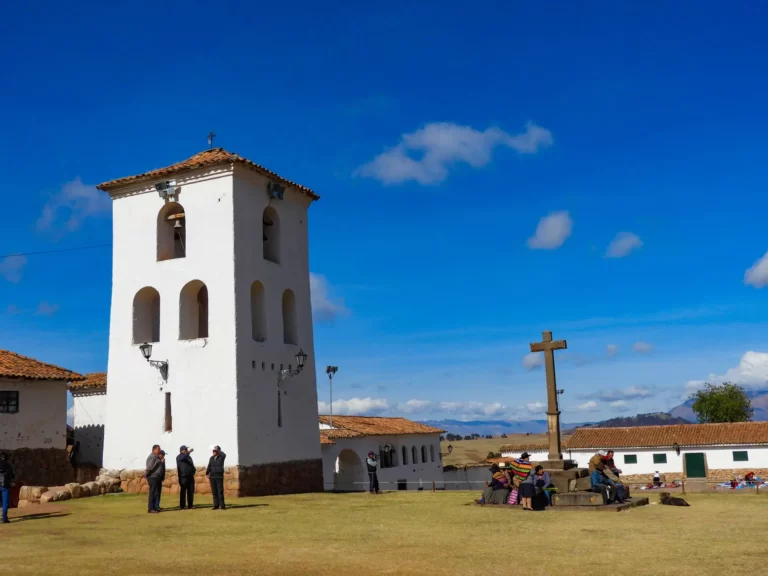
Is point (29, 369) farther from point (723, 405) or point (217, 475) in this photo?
point (723, 405)

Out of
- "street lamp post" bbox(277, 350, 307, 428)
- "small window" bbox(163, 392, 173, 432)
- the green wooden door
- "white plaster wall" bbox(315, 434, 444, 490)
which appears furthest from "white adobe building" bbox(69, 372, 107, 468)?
the green wooden door

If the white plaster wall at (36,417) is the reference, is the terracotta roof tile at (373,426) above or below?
below

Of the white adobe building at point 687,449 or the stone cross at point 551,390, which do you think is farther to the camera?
the white adobe building at point 687,449

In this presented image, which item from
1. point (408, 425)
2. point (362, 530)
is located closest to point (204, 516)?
point (362, 530)

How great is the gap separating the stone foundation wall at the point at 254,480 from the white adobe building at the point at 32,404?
4.07 m

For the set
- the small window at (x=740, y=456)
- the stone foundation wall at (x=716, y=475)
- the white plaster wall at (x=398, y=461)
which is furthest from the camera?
the small window at (x=740, y=456)

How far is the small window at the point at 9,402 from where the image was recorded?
23734 mm

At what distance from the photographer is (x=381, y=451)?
134ft

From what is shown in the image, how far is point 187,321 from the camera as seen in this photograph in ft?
72.1

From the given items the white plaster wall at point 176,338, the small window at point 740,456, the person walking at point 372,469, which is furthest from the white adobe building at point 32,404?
the small window at point 740,456

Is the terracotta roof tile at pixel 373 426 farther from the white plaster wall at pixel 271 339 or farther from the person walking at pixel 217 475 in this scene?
the person walking at pixel 217 475

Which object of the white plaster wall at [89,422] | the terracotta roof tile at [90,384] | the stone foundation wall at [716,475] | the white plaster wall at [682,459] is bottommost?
the stone foundation wall at [716,475]

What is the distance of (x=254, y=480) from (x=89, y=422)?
12.1 m

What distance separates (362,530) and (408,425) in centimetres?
3390
